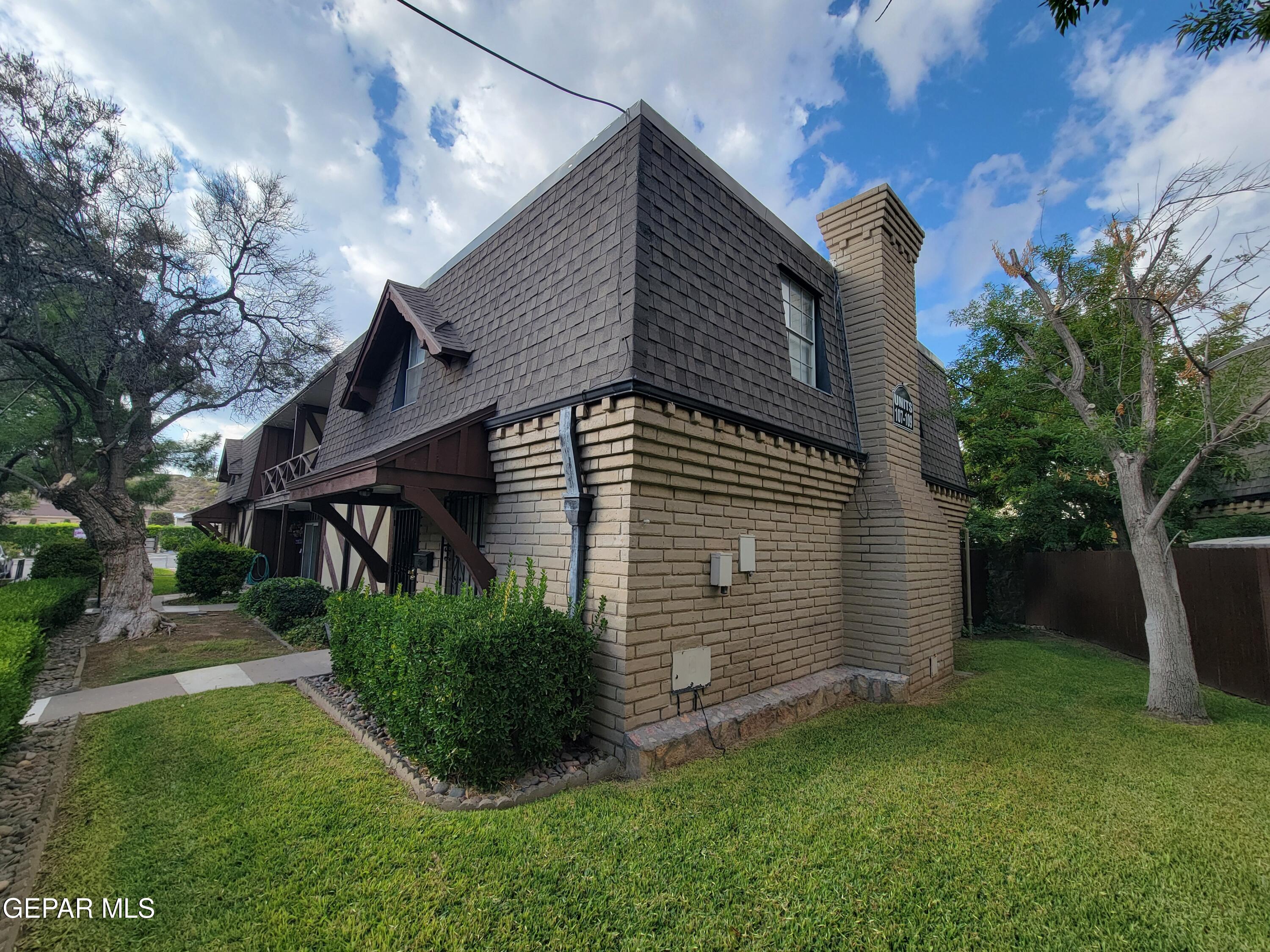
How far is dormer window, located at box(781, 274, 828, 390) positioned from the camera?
6.79 m

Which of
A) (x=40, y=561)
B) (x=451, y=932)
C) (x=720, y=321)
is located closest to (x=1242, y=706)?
(x=720, y=321)

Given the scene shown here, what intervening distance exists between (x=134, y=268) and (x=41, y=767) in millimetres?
10543

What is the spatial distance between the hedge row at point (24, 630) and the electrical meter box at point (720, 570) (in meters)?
5.40

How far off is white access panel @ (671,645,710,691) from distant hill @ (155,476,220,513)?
2653 inches

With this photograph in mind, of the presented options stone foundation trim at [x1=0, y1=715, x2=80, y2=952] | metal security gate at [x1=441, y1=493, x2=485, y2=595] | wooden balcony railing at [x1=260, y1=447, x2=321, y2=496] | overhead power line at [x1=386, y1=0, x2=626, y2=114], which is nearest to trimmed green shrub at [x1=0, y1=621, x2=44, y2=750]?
stone foundation trim at [x1=0, y1=715, x2=80, y2=952]

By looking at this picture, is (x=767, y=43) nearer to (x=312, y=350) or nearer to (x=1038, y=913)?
(x=1038, y=913)

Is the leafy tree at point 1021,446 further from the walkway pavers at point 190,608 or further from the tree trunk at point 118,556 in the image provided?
the walkway pavers at point 190,608

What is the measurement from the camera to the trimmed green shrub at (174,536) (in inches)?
1226

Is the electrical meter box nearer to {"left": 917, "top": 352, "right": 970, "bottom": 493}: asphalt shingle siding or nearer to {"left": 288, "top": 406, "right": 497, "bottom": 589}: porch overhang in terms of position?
{"left": 288, "top": 406, "right": 497, "bottom": 589}: porch overhang

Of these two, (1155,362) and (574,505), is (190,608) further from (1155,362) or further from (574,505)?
(1155,362)

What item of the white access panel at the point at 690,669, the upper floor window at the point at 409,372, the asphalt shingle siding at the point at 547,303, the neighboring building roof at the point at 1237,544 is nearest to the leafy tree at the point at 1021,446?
the neighboring building roof at the point at 1237,544

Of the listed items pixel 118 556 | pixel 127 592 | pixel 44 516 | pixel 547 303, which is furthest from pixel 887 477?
pixel 44 516

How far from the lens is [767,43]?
4566 millimetres

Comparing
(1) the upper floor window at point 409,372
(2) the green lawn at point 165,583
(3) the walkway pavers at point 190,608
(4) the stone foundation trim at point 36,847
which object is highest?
(1) the upper floor window at point 409,372
